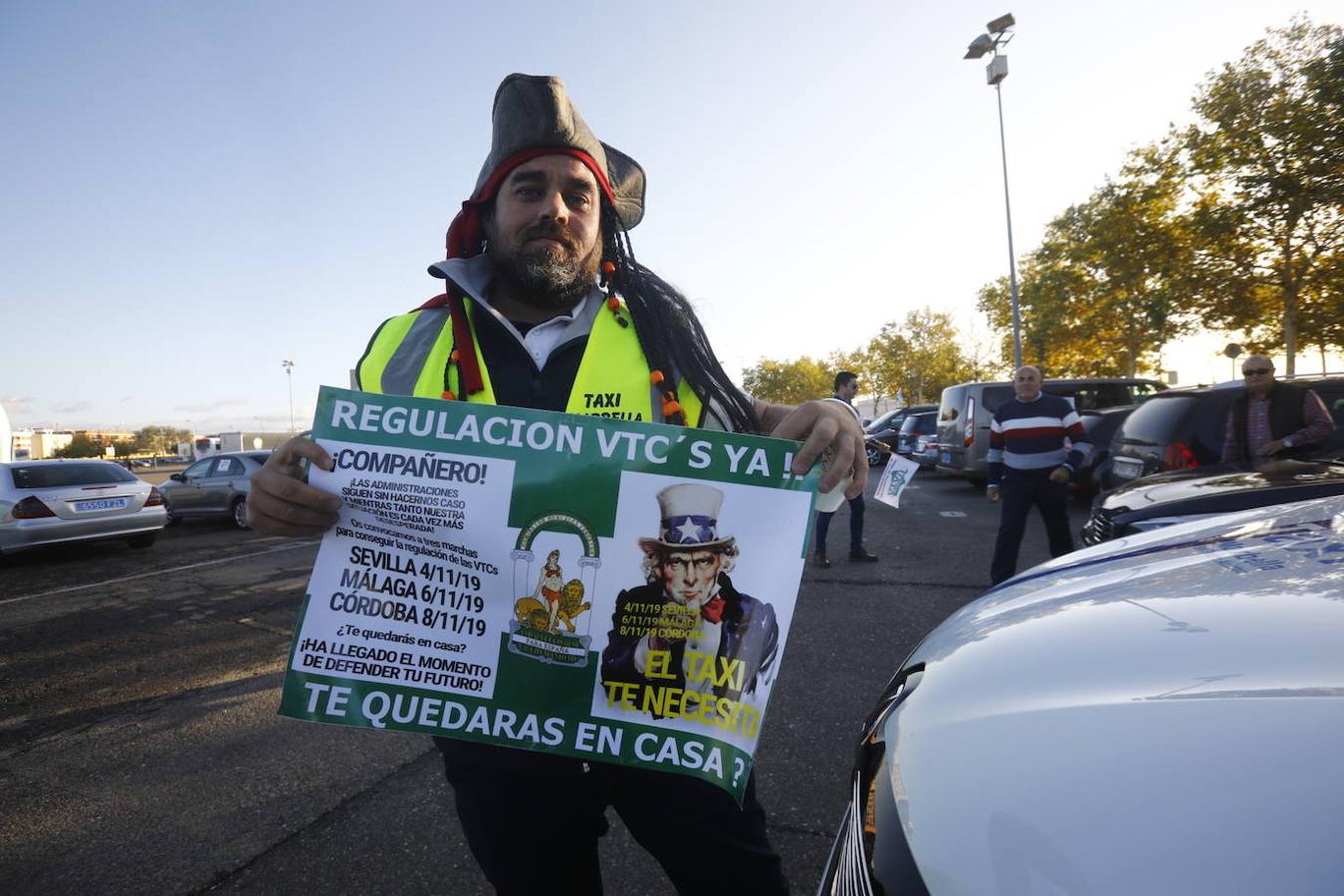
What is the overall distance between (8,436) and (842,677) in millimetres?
30447

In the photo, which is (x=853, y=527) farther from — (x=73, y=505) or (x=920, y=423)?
(x=920, y=423)

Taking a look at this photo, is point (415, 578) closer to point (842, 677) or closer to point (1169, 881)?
point (1169, 881)

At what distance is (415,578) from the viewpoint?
3.96 feet

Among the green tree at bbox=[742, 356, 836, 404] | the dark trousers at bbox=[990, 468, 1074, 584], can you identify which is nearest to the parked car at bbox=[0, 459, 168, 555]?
the dark trousers at bbox=[990, 468, 1074, 584]

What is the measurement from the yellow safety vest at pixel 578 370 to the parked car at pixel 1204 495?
338 cm

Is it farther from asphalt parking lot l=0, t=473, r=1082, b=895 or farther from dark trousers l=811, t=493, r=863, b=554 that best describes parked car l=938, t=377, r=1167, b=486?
asphalt parking lot l=0, t=473, r=1082, b=895

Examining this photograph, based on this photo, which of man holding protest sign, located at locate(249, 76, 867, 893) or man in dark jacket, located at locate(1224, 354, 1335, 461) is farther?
man in dark jacket, located at locate(1224, 354, 1335, 461)

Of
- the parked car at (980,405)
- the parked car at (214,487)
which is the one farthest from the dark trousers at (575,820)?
the parked car at (214,487)

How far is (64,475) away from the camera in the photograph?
375 inches

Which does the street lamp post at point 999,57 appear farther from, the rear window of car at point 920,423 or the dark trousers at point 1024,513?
the dark trousers at point 1024,513

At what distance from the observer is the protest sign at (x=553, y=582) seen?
1.14m

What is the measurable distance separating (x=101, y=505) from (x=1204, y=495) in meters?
12.5

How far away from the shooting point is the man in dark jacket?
504cm

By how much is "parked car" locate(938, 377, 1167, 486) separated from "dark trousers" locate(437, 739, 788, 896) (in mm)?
11028
